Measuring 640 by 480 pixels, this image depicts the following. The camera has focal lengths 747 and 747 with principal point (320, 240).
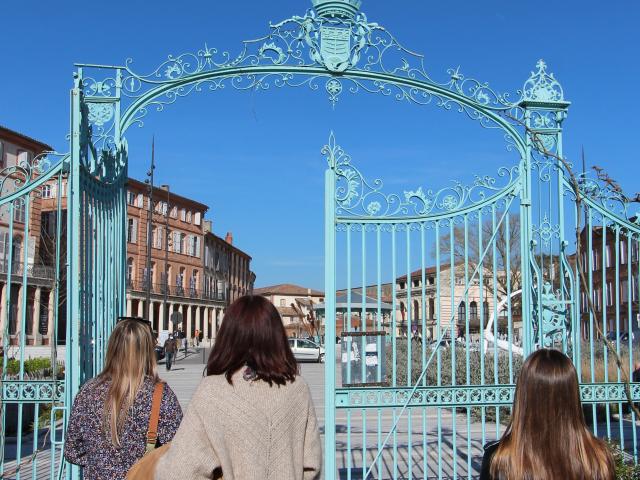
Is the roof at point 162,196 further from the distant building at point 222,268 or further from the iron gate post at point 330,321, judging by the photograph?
the iron gate post at point 330,321

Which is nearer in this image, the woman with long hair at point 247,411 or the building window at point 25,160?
the woman with long hair at point 247,411

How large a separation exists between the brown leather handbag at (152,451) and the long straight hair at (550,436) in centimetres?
150

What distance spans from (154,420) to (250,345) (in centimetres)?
96

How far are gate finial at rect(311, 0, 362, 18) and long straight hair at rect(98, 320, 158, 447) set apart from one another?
13.3 ft

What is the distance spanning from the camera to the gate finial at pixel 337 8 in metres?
6.86

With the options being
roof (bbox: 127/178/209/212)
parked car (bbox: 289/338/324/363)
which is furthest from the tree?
roof (bbox: 127/178/209/212)

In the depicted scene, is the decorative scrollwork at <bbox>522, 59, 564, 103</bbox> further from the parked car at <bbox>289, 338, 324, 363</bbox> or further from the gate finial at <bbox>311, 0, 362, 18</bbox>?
the parked car at <bbox>289, 338, 324, 363</bbox>

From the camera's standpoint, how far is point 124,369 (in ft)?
Answer: 12.4

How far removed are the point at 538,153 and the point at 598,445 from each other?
187 inches

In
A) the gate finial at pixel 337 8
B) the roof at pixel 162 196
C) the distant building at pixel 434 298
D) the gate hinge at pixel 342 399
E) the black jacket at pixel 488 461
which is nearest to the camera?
the black jacket at pixel 488 461

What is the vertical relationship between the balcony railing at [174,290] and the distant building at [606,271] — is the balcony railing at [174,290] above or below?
above

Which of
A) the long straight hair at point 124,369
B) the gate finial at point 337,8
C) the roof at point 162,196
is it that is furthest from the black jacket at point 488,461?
the roof at point 162,196

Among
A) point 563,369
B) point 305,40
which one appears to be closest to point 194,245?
point 305,40

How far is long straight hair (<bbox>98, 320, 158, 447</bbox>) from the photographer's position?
3.75 m
